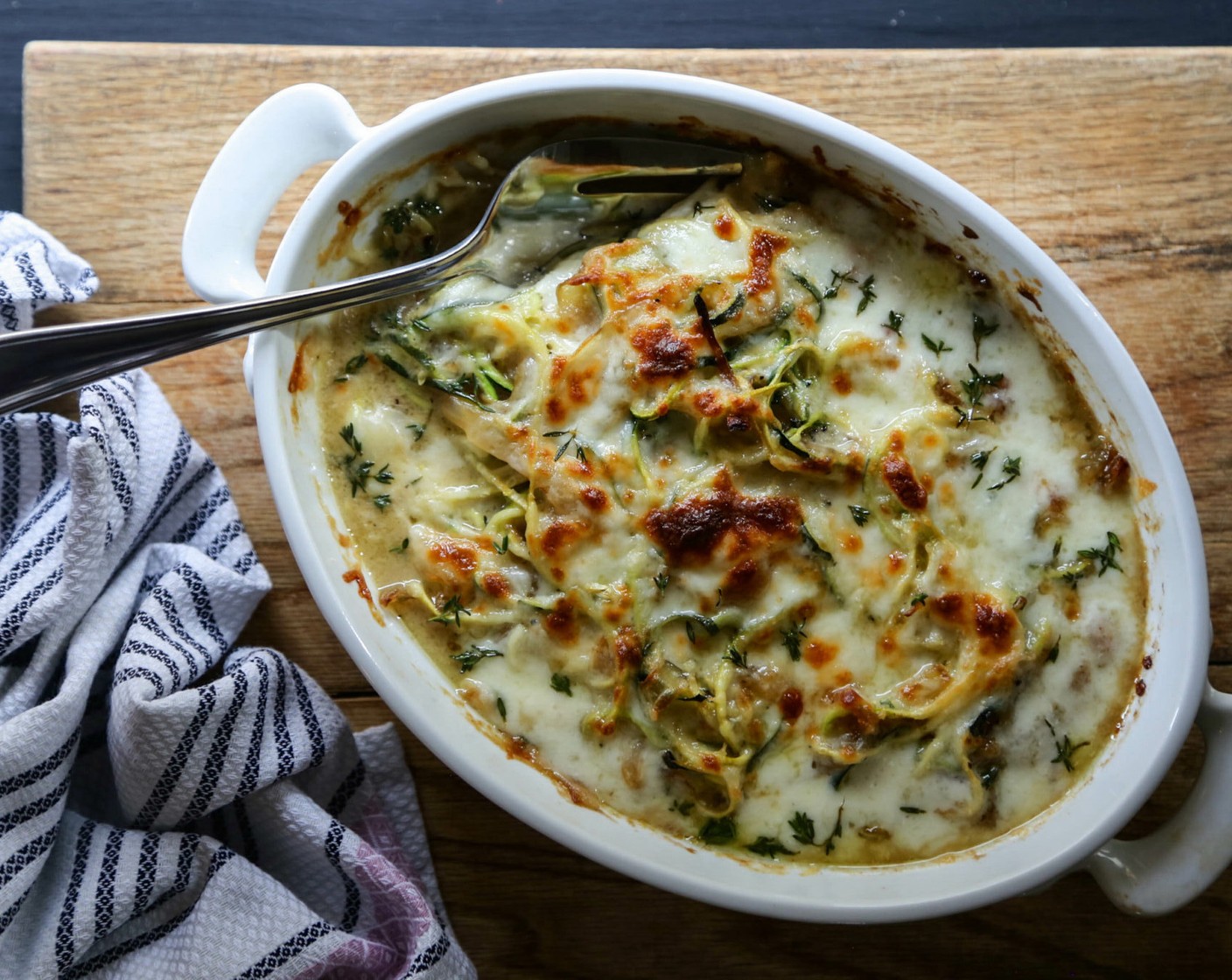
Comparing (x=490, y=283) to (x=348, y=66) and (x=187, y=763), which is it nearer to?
(x=348, y=66)

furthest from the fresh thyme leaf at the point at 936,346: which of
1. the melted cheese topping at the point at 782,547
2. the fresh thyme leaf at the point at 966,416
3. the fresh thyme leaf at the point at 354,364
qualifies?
the fresh thyme leaf at the point at 354,364

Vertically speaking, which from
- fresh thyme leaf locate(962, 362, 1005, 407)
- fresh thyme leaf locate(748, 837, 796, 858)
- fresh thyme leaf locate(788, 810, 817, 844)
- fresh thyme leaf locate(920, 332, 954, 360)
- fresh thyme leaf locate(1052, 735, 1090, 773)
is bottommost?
fresh thyme leaf locate(748, 837, 796, 858)

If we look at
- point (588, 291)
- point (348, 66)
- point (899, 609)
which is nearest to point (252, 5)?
point (348, 66)

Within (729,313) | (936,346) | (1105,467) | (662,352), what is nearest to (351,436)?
(662,352)

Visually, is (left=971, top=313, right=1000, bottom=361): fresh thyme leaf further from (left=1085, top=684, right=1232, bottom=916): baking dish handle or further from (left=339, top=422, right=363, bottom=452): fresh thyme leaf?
(left=339, top=422, right=363, bottom=452): fresh thyme leaf

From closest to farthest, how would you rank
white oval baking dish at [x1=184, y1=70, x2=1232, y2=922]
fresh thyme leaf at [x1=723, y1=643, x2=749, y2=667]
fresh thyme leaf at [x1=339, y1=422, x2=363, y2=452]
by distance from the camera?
white oval baking dish at [x1=184, y1=70, x2=1232, y2=922], fresh thyme leaf at [x1=723, y1=643, x2=749, y2=667], fresh thyme leaf at [x1=339, y1=422, x2=363, y2=452]

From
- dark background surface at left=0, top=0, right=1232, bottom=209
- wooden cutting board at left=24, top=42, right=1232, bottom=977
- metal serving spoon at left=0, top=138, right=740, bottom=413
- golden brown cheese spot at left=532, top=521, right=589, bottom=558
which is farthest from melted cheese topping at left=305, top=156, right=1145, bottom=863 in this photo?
dark background surface at left=0, top=0, right=1232, bottom=209
